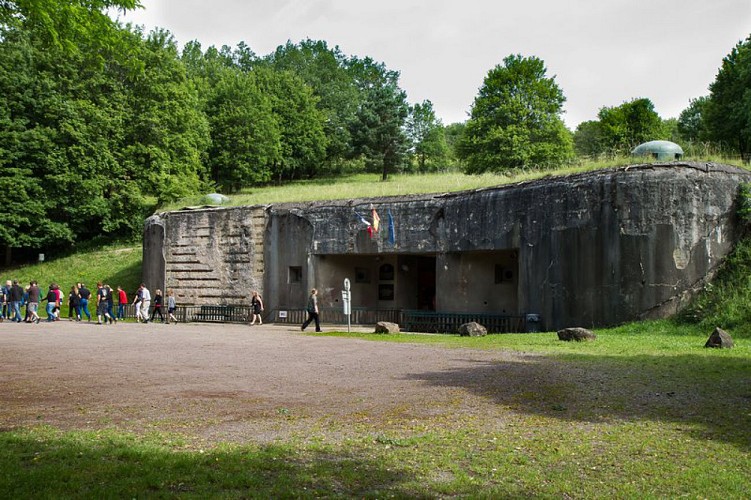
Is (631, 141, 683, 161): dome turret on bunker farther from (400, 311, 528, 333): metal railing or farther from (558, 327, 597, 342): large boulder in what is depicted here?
(558, 327, 597, 342): large boulder

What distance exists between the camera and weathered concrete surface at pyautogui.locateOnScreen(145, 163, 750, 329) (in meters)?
21.3

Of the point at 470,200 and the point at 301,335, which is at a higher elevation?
the point at 470,200

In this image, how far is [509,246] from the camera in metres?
24.6

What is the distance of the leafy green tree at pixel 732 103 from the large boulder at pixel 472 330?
24.9m

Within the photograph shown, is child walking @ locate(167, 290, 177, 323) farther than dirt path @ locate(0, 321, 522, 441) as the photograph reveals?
Yes

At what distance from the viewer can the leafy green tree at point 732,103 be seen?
4009 centimetres

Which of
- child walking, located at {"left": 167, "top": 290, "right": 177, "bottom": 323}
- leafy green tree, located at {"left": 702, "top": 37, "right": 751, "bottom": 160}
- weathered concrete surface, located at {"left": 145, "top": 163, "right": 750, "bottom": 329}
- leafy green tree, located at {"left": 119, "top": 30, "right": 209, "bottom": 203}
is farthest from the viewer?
leafy green tree, located at {"left": 119, "top": 30, "right": 209, "bottom": 203}

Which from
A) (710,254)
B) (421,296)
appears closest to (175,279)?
(421,296)

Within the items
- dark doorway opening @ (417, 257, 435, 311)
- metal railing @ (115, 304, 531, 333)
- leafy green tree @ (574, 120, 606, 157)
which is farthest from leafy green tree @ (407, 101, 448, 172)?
metal railing @ (115, 304, 531, 333)

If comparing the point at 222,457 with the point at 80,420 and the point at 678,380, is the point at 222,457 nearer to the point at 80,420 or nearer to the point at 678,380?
the point at 80,420

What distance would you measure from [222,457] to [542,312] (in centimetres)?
1819

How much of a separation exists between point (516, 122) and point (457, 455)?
148 ft

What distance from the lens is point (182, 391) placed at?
34.5ft

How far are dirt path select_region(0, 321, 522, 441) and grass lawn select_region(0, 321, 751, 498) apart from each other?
0.36 meters
